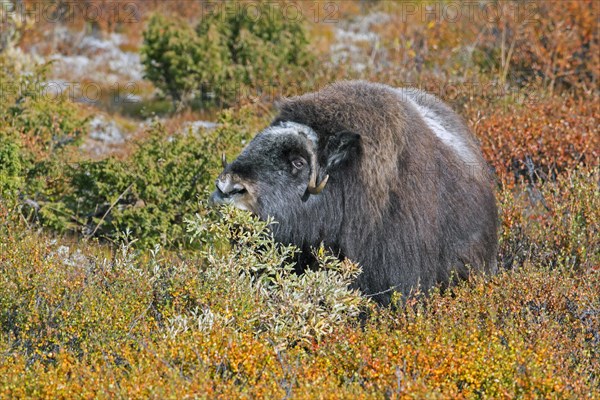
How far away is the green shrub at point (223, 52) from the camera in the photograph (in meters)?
8.98

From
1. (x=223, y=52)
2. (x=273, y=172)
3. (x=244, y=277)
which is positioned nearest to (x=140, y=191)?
(x=244, y=277)

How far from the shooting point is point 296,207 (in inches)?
161

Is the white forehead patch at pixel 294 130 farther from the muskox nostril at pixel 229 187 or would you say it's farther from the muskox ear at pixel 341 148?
the muskox nostril at pixel 229 187

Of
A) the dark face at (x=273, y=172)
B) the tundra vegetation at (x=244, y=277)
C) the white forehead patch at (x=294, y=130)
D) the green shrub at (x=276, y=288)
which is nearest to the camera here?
the tundra vegetation at (x=244, y=277)

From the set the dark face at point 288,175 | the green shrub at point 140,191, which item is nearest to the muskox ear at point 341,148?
the dark face at point 288,175

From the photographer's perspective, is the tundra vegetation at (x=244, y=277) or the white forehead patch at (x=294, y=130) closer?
the tundra vegetation at (x=244, y=277)

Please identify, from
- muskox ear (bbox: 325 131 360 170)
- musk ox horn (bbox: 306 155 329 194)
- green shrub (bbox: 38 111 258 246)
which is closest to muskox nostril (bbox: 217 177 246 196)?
musk ox horn (bbox: 306 155 329 194)

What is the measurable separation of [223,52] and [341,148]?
5.46 meters

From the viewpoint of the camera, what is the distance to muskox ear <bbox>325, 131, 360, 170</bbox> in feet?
13.2

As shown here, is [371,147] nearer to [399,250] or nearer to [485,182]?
[399,250]

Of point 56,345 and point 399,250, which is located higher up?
point 399,250

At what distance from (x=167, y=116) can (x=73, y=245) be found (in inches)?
150

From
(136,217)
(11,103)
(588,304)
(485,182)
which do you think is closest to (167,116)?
(11,103)

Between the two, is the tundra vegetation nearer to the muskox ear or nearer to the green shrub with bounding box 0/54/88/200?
the green shrub with bounding box 0/54/88/200
